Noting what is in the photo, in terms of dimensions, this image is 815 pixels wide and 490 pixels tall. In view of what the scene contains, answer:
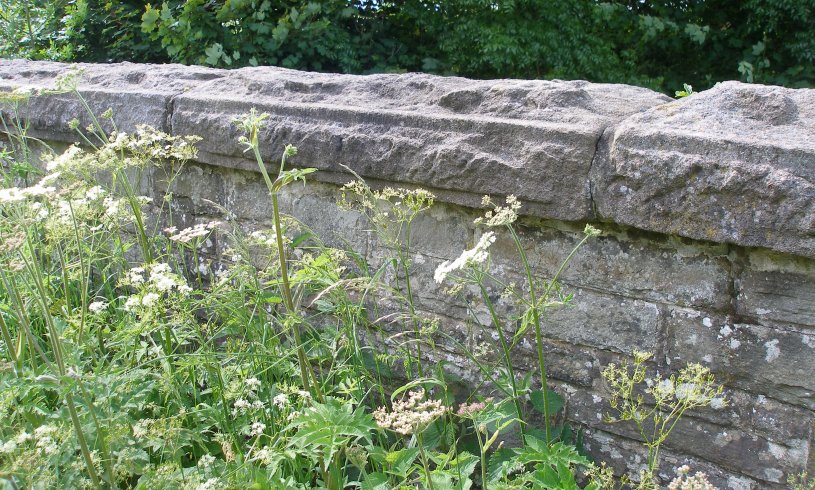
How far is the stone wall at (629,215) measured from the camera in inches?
75.3

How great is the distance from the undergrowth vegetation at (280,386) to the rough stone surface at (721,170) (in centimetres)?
25

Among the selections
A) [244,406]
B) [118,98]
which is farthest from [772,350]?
[118,98]

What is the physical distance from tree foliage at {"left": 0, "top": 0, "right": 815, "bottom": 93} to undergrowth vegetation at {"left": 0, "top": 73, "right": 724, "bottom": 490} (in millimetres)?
3471

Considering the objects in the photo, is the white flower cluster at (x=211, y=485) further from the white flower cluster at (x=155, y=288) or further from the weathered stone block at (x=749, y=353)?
the weathered stone block at (x=749, y=353)

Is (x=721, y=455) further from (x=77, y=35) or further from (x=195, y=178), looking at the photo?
(x=77, y=35)

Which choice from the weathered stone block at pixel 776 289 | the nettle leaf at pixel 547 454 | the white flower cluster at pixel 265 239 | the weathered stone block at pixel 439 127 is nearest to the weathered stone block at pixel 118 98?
the weathered stone block at pixel 439 127

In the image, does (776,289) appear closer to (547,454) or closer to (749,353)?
(749,353)

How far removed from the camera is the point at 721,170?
6.22 feet

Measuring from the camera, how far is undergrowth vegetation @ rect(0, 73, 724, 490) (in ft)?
5.82

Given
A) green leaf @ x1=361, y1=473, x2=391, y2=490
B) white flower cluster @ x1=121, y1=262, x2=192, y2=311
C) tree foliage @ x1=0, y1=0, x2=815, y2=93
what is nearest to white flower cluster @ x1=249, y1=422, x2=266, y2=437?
green leaf @ x1=361, y1=473, x2=391, y2=490

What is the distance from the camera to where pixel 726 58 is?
7273 millimetres

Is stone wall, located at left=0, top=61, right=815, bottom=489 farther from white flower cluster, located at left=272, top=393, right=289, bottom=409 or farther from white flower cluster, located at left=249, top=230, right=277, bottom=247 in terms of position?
white flower cluster, located at left=272, top=393, right=289, bottom=409

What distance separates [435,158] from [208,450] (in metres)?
1.09

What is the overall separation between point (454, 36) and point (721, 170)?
4.88 meters
